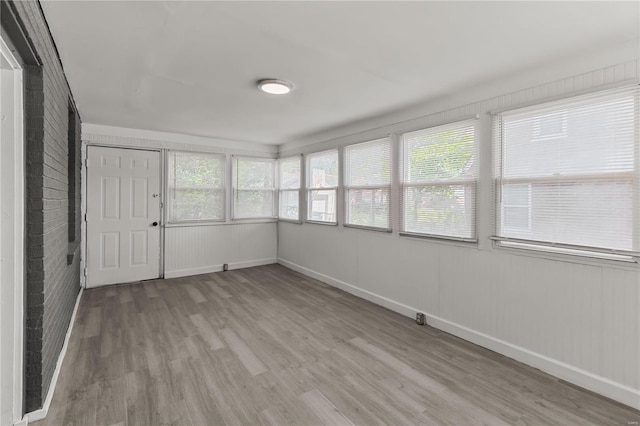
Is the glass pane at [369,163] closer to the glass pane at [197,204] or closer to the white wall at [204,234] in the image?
the white wall at [204,234]

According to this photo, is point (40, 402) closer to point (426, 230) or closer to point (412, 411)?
point (412, 411)

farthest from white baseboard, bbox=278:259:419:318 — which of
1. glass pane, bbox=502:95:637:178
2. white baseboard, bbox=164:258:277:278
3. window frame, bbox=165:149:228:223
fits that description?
glass pane, bbox=502:95:637:178

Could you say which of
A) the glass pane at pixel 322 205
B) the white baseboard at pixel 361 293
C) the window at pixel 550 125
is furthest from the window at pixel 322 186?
the window at pixel 550 125

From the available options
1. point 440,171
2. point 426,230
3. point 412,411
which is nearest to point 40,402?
point 412,411

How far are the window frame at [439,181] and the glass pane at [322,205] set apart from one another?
136cm

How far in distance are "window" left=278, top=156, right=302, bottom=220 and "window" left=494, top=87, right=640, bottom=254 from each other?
11.7 ft

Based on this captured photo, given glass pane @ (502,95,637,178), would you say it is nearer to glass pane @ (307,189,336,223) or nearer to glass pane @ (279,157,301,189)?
glass pane @ (307,189,336,223)

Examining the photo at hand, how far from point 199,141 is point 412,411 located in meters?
4.97

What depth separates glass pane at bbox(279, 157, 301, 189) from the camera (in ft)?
18.7

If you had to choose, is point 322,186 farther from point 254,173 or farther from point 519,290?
point 519,290

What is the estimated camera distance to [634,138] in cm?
203

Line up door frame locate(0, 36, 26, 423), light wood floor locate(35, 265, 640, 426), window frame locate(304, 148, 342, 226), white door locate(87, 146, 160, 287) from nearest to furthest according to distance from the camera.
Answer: door frame locate(0, 36, 26, 423) → light wood floor locate(35, 265, 640, 426) → white door locate(87, 146, 160, 287) → window frame locate(304, 148, 342, 226)

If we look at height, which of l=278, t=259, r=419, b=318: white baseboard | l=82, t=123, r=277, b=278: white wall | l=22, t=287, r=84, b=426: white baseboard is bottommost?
l=22, t=287, r=84, b=426: white baseboard

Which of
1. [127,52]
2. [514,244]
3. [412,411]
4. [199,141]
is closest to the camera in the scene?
[412,411]
